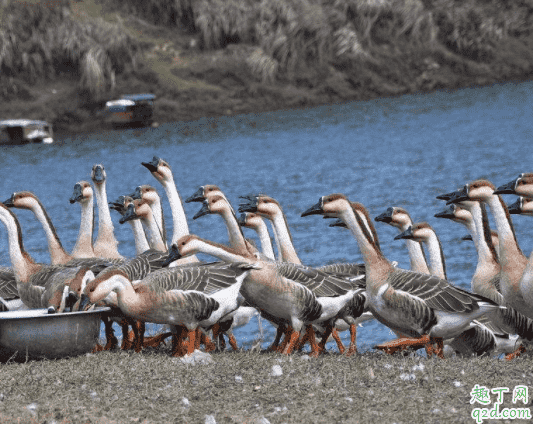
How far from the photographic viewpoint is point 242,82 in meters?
61.3

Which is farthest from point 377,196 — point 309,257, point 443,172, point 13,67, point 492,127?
point 13,67

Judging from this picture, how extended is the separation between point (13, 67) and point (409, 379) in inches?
2201

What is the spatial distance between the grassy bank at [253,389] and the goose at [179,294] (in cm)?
51

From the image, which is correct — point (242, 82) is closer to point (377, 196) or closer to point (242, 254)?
point (377, 196)

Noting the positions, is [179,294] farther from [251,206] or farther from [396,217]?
[396,217]

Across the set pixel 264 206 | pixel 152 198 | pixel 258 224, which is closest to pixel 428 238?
pixel 264 206

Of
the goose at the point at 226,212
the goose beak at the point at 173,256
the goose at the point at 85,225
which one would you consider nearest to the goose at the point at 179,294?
the goose beak at the point at 173,256

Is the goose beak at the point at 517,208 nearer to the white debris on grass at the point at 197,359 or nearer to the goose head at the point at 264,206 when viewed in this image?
the goose head at the point at 264,206

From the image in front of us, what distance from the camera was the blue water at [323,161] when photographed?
23.7m

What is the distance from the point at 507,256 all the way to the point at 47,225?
6.26 m

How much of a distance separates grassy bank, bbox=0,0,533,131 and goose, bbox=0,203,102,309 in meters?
45.9

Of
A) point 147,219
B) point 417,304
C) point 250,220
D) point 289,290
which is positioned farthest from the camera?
point 147,219

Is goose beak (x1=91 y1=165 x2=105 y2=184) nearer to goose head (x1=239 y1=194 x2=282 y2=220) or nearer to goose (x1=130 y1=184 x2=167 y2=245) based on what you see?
goose (x1=130 y1=184 x2=167 y2=245)

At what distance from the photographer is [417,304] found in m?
9.28
